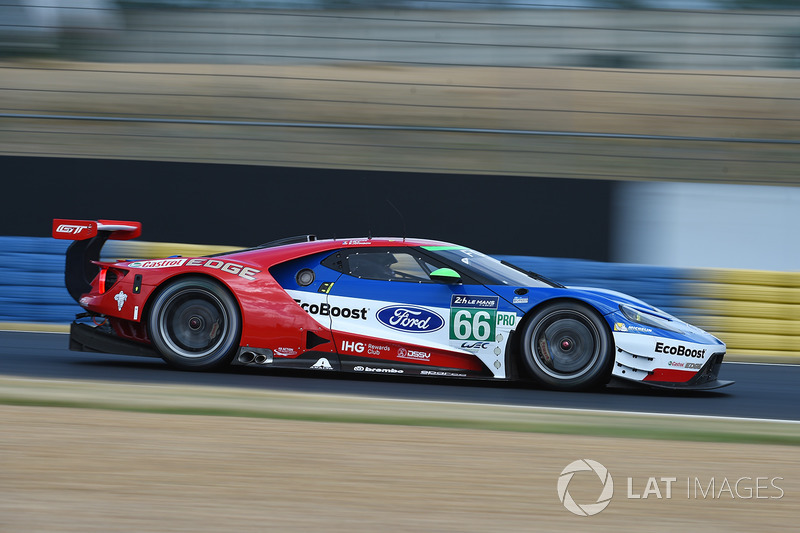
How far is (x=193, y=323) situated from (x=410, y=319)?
5.82ft

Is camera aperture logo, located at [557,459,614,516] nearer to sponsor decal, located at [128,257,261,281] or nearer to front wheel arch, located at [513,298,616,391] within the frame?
front wheel arch, located at [513,298,616,391]

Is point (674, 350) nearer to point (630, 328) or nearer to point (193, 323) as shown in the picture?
point (630, 328)

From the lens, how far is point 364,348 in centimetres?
711

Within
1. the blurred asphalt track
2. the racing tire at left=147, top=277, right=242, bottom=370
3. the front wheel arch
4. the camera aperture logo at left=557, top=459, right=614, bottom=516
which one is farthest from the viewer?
the racing tire at left=147, top=277, right=242, bottom=370

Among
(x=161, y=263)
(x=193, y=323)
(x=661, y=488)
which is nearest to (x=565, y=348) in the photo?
(x=661, y=488)

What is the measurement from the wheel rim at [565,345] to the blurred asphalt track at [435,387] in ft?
0.62

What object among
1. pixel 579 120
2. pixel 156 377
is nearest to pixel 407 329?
pixel 156 377

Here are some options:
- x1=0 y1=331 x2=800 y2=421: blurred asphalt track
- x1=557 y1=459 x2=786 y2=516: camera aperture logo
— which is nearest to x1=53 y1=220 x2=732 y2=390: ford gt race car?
x1=0 y1=331 x2=800 y2=421: blurred asphalt track

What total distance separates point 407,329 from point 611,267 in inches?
159

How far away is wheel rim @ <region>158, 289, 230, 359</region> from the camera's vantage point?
292 inches

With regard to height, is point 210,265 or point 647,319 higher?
point 210,265

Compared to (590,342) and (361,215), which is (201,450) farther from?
(361,215)

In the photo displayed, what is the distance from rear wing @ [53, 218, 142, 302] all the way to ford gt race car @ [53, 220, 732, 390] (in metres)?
0.08

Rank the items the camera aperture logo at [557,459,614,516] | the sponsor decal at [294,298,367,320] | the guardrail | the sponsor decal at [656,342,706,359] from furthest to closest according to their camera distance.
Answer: the guardrail < the sponsor decal at [294,298,367,320] < the sponsor decal at [656,342,706,359] < the camera aperture logo at [557,459,614,516]
